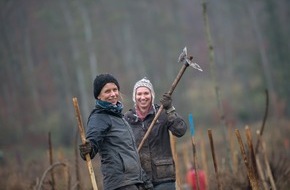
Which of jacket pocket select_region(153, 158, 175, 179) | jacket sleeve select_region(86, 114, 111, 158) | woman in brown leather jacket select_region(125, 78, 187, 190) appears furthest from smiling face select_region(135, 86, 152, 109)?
jacket sleeve select_region(86, 114, 111, 158)

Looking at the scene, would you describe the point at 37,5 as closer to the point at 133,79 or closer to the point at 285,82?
the point at 133,79

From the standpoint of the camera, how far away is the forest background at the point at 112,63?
27.8 meters

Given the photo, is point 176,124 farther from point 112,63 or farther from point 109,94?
point 112,63

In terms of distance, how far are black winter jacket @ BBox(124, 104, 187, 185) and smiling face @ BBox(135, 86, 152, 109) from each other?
0.38 ft

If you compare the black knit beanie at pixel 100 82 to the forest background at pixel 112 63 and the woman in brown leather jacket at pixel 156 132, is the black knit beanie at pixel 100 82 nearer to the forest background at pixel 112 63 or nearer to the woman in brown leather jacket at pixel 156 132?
the woman in brown leather jacket at pixel 156 132

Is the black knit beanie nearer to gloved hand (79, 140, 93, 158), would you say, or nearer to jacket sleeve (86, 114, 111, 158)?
jacket sleeve (86, 114, 111, 158)

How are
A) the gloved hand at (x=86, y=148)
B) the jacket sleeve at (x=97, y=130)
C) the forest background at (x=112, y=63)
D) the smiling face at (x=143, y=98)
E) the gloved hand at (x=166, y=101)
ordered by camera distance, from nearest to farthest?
the gloved hand at (x=86, y=148)
the jacket sleeve at (x=97, y=130)
the gloved hand at (x=166, y=101)
the smiling face at (x=143, y=98)
the forest background at (x=112, y=63)

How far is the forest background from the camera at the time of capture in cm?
2778

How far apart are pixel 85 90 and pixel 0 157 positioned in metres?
14.8

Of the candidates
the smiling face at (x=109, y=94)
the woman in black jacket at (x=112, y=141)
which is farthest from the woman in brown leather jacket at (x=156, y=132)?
the smiling face at (x=109, y=94)

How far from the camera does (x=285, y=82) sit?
2725 centimetres

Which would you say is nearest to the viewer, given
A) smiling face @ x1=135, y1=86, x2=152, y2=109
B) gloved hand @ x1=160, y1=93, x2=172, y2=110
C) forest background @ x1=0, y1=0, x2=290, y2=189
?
gloved hand @ x1=160, y1=93, x2=172, y2=110

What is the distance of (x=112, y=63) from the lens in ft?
114

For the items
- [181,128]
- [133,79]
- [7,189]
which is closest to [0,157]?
[7,189]
